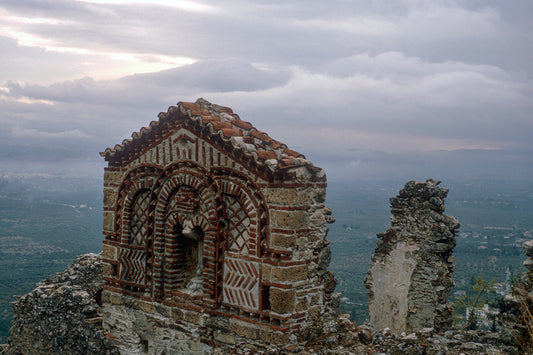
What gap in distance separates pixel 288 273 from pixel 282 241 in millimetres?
457

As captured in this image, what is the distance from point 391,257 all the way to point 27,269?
30.7 meters

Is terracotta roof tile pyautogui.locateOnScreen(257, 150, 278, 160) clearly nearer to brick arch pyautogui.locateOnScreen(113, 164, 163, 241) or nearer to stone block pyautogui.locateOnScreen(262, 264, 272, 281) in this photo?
stone block pyautogui.locateOnScreen(262, 264, 272, 281)

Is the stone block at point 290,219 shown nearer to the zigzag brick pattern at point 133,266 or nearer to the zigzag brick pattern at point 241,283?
the zigzag brick pattern at point 241,283

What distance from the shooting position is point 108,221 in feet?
29.2

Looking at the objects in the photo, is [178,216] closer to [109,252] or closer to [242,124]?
[242,124]

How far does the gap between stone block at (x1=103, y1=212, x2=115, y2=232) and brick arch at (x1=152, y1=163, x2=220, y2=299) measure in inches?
49.5

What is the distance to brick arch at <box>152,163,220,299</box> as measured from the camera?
7.20 m

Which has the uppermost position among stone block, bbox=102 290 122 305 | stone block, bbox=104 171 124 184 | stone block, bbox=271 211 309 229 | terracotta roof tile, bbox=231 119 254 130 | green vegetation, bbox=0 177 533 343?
terracotta roof tile, bbox=231 119 254 130

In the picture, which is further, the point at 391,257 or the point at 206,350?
the point at 391,257

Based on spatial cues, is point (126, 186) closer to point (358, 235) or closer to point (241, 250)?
point (241, 250)

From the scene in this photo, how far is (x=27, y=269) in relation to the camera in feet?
108

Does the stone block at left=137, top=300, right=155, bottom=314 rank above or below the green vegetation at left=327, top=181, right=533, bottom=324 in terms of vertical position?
above

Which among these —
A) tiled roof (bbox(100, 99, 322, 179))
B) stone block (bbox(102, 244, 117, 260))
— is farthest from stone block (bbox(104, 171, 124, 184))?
stone block (bbox(102, 244, 117, 260))

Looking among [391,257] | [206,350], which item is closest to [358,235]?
[391,257]
